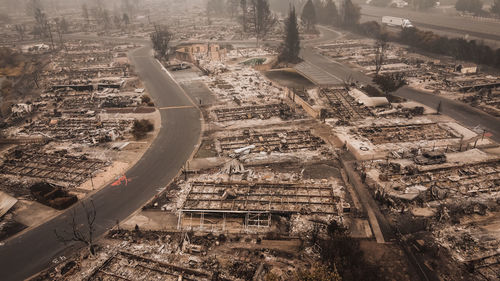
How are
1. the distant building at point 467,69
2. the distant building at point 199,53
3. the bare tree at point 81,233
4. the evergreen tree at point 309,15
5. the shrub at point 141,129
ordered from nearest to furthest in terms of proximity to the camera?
the bare tree at point 81,233 → the shrub at point 141,129 → the distant building at point 467,69 → the distant building at point 199,53 → the evergreen tree at point 309,15

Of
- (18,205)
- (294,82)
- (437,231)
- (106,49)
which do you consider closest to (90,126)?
(18,205)

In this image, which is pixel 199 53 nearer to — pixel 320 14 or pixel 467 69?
pixel 467 69

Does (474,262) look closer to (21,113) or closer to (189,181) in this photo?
(189,181)

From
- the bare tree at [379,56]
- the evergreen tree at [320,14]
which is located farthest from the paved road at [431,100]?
the evergreen tree at [320,14]

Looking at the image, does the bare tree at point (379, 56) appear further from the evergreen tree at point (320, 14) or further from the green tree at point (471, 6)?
the green tree at point (471, 6)

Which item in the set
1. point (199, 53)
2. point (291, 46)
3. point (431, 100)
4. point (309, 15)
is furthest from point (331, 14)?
point (431, 100)

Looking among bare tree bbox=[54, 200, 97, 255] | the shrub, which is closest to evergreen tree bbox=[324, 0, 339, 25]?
the shrub
